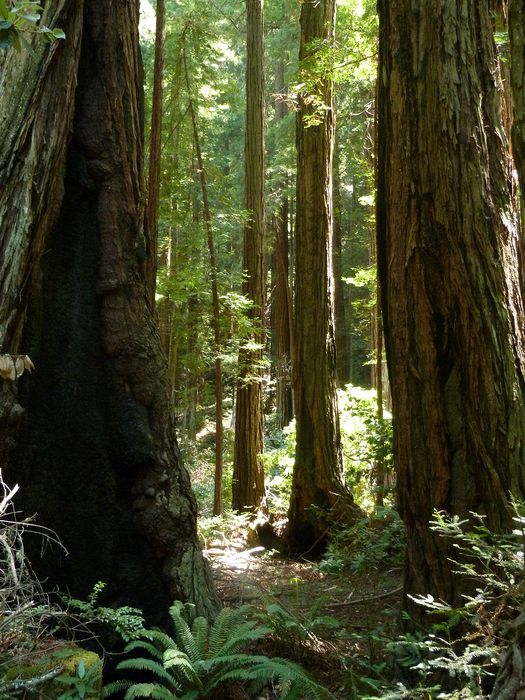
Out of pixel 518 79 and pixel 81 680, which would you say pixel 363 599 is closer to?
pixel 81 680

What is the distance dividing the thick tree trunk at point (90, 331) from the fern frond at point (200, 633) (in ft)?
1.19

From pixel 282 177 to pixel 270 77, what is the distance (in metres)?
8.53

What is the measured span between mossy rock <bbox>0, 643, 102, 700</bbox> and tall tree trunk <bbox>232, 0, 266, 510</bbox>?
25.2 ft

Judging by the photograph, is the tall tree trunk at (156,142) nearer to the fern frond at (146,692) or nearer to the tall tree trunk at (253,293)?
the tall tree trunk at (253,293)

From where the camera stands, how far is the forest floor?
4.30 metres

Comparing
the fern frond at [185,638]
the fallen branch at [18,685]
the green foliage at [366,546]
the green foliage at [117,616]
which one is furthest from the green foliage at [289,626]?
the green foliage at [366,546]

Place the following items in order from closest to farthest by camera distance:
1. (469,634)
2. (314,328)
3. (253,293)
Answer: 1. (469,634)
2. (314,328)
3. (253,293)

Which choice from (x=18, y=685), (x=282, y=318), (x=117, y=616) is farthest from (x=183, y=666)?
(x=282, y=318)

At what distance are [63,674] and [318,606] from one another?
100 inches

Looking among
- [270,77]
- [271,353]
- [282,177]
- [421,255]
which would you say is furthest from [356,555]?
[270,77]

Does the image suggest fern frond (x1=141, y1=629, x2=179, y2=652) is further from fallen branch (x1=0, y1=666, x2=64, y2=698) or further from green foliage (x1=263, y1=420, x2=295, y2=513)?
green foliage (x1=263, y1=420, x2=295, y2=513)

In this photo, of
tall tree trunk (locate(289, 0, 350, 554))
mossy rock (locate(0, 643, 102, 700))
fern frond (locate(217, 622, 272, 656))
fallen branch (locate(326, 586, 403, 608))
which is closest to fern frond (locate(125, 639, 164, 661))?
fern frond (locate(217, 622, 272, 656))

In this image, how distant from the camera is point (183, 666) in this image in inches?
144

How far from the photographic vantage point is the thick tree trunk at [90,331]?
4137mm
